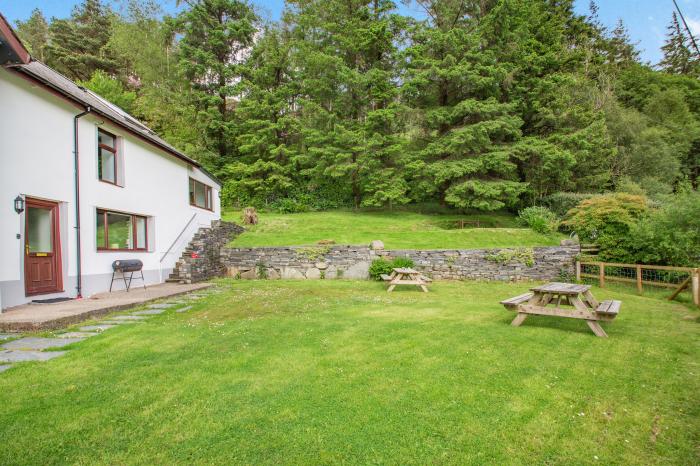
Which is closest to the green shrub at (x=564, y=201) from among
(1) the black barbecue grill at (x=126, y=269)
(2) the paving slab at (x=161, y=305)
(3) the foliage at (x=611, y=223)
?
(3) the foliage at (x=611, y=223)

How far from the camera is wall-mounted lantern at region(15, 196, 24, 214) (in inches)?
291

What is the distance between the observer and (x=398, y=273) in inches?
423

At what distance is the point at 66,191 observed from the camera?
8672 millimetres

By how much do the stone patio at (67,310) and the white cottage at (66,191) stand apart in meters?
0.67

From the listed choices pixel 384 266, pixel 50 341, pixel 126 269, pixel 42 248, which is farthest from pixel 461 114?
pixel 50 341

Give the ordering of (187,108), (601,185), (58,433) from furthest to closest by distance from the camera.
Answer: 1. (187,108)
2. (601,185)
3. (58,433)

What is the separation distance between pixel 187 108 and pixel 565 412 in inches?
1129

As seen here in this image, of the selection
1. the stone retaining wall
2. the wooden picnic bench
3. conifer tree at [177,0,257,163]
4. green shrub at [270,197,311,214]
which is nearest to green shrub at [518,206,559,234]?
the stone retaining wall

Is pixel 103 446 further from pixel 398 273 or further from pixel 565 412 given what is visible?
pixel 398 273

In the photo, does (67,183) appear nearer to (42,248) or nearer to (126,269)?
(42,248)

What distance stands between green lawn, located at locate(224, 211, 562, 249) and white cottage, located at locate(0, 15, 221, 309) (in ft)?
14.7

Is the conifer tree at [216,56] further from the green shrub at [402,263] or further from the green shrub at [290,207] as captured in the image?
the green shrub at [402,263]

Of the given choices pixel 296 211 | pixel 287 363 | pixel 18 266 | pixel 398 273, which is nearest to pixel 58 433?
pixel 287 363

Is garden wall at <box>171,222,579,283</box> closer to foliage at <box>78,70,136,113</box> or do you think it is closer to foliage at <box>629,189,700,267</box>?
foliage at <box>629,189,700,267</box>
